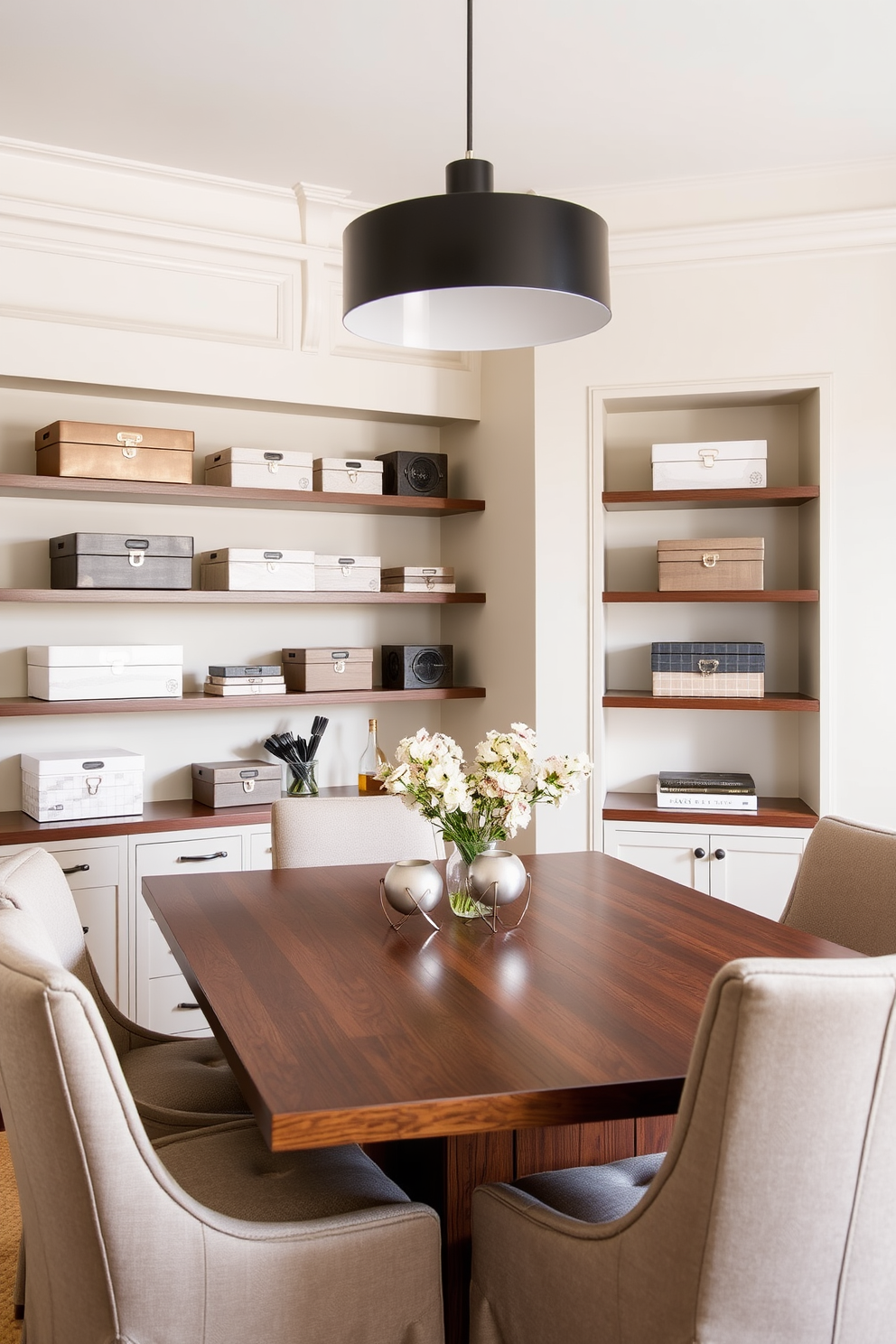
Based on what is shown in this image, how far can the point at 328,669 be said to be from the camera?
145 inches

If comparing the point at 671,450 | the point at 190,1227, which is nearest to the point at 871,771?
the point at 671,450

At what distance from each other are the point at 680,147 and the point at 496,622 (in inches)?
61.8

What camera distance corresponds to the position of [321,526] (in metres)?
3.92

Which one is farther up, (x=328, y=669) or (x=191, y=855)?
(x=328, y=669)

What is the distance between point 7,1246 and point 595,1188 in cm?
150

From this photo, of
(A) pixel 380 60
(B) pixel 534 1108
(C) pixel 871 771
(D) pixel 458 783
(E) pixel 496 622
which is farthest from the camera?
(E) pixel 496 622

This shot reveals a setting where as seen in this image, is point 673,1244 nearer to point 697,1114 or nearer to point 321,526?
point 697,1114

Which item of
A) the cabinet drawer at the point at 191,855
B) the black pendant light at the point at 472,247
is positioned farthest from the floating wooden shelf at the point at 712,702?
the black pendant light at the point at 472,247

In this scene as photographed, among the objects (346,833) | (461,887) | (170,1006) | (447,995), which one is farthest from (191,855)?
(447,995)

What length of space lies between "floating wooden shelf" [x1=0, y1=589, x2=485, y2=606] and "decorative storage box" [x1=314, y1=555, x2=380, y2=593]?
40 mm

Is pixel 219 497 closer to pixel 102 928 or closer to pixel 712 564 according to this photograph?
pixel 102 928

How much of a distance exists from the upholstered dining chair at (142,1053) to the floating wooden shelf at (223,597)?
133 cm

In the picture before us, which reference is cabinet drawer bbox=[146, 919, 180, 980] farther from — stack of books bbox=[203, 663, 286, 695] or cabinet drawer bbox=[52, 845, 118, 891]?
stack of books bbox=[203, 663, 286, 695]

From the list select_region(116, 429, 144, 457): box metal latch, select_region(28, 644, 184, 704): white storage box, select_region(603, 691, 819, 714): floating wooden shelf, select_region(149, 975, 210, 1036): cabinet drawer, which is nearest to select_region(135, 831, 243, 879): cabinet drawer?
select_region(149, 975, 210, 1036): cabinet drawer
